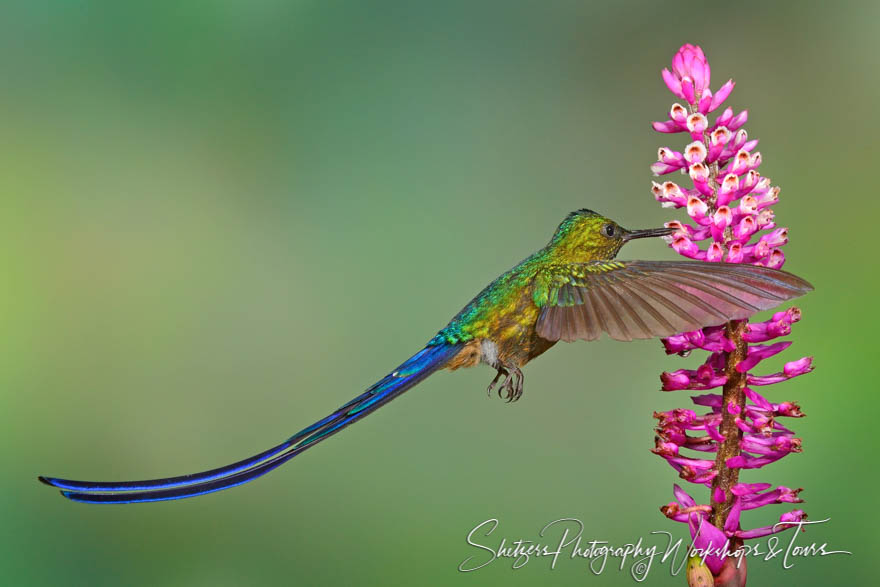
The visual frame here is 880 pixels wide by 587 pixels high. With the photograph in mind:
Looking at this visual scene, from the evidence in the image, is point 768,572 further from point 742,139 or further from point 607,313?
point 742,139

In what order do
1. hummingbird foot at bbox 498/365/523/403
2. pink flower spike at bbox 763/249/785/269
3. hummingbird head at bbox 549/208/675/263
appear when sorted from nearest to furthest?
pink flower spike at bbox 763/249/785/269, hummingbird foot at bbox 498/365/523/403, hummingbird head at bbox 549/208/675/263

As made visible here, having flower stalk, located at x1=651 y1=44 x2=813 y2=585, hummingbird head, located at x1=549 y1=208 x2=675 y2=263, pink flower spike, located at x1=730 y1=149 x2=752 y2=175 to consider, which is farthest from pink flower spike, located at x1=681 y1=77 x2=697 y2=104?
hummingbird head, located at x1=549 y1=208 x2=675 y2=263

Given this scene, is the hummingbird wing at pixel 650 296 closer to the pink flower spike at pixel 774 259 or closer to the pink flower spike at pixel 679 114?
the pink flower spike at pixel 774 259

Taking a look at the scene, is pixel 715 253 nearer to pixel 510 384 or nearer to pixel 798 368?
pixel 798 368

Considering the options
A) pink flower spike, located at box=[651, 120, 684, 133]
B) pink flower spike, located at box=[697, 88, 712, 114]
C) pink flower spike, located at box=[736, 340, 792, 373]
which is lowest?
pink flower spike, located at box=[736, 340, 792, 373]

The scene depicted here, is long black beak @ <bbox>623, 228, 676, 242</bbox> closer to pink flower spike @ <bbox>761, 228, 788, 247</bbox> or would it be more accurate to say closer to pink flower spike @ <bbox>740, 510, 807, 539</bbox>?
pink flower spike @ <bbox>761, 228, 788, 247</bbox>

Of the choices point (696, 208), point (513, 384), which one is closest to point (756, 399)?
point (696, 208)

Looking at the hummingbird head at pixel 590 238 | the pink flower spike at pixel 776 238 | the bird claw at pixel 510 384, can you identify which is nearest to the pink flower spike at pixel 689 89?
the pink flower spike at pixel 776 238
